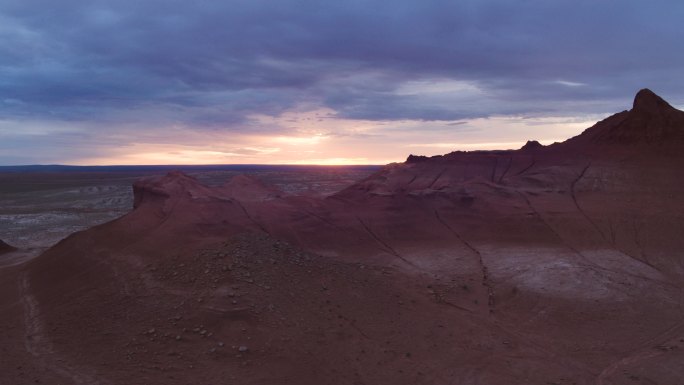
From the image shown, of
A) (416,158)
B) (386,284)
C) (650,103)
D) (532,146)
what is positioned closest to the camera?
(386,284)

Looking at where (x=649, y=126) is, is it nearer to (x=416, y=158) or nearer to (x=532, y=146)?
(x=532, y=146)

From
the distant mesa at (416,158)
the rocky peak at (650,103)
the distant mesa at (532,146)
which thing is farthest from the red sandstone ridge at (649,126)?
the distant mesa at (416,158)

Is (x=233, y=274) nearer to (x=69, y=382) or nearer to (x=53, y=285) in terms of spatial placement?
(x=69, y=382)

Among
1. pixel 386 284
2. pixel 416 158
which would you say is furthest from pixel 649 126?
pixel 386 284

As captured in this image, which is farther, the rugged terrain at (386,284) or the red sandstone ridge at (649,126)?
the red sandstone ridge at (649,126)

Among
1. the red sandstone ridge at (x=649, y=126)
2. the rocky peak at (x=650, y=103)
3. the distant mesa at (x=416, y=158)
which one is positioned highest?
the rocky peak at (x=650, y=103)

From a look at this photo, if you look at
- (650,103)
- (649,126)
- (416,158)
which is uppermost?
(650,103)

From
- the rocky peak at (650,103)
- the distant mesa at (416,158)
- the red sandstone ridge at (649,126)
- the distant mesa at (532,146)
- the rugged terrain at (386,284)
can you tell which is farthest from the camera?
the distant mesa at (416,158)

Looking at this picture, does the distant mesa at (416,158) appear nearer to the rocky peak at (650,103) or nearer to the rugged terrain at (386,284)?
the rugged terrain at (386,284)
